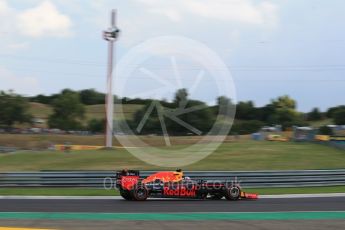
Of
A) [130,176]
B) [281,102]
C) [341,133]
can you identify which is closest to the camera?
[130,176]

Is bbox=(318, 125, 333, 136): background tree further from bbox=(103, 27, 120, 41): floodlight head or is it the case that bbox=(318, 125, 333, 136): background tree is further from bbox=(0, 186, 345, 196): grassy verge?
bbox=(0, 186, 345, 196): grassy verge

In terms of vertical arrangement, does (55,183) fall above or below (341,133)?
below

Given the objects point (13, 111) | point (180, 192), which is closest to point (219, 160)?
point (180, 192)

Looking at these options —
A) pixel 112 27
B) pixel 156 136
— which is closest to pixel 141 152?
pixel 156 136

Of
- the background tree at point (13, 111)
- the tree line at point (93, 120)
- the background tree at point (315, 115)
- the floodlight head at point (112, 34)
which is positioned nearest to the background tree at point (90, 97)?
the tree line at point (93, 120)

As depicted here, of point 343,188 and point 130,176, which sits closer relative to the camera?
point 130,176

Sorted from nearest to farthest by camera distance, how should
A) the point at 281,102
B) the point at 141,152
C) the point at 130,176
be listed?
the point at 130,176
the point at 141,152
the point at 281,102

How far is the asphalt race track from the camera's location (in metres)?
12.8

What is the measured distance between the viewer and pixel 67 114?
9738 centimetres

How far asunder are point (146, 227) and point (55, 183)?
35.6ft

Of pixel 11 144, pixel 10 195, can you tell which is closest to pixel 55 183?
pixel 10 195

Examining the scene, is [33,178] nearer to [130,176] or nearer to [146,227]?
[130,176]

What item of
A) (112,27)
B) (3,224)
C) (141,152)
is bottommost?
(3,224)

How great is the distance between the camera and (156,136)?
20312mm
